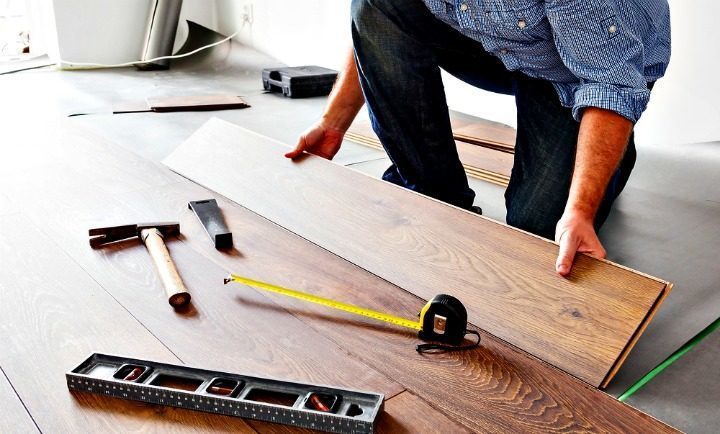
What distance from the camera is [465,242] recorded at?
5.06 ft

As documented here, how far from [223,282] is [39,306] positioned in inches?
15.4

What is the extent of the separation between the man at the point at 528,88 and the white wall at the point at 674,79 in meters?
0.76

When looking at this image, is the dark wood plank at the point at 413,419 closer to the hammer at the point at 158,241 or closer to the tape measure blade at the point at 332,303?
the tape measure blade at the point at 332,303

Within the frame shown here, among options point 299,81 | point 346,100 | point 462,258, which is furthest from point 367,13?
point 299,81

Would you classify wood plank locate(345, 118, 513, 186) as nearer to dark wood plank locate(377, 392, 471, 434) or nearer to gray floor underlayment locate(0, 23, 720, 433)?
gray floor underlayment locate(0, 23, 720, 433)

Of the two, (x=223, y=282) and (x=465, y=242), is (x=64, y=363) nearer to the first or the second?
(x=223, y=282)

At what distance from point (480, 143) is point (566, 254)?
1.50m

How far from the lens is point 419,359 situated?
4.28 feet

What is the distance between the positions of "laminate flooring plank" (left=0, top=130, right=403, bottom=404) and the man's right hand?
428 millimetres

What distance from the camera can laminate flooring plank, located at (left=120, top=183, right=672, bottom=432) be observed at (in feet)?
3.78

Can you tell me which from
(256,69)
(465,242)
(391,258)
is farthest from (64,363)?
(256,69)

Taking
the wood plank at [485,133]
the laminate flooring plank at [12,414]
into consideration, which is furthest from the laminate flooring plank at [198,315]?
the wood plank at [485,133]

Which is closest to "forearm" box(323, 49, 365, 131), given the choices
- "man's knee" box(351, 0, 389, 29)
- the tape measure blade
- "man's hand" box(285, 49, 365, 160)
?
"man's hand" box(285, 49, 365, 160)

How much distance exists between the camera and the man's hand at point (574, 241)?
134 cm
